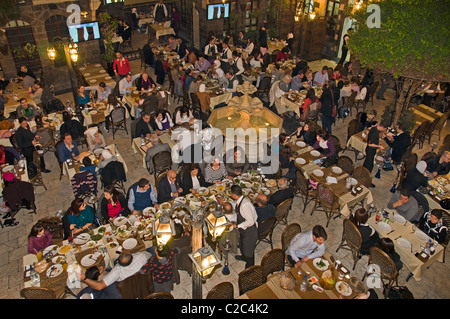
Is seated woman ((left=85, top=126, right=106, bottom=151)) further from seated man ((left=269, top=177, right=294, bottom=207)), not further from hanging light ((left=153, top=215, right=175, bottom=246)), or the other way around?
hanging light ((left=153, top=215, right=175, bottom=246))

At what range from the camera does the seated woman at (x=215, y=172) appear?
896 cm

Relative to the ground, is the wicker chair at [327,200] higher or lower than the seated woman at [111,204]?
lower

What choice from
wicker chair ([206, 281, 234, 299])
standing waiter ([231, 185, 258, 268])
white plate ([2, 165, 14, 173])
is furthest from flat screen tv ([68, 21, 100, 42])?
wicker chair ([206, 281, 234, 299])

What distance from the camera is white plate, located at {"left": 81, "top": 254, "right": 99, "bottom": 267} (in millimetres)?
6838

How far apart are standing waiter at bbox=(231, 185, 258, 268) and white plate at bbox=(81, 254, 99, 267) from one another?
2.91 metres

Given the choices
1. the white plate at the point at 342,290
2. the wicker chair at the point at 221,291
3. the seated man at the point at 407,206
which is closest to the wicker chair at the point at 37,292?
the wicker chair at the point at 221,291

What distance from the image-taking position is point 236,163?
9445 millimetres

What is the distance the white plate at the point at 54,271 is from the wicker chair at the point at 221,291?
2.96 m

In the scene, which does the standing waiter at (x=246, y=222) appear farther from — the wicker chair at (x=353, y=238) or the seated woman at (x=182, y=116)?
the seated woman at (x=182, y=116)

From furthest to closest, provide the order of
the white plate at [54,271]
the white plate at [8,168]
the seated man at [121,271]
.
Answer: the white plate at [8,168] < the white plate at [54,271] < the seated man at [121,271]

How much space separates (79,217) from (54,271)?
126 centimetres

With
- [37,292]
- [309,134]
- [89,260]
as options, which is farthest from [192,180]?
[309,134]

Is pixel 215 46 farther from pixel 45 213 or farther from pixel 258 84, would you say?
pixel 45 213

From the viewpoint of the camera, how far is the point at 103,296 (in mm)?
6141
